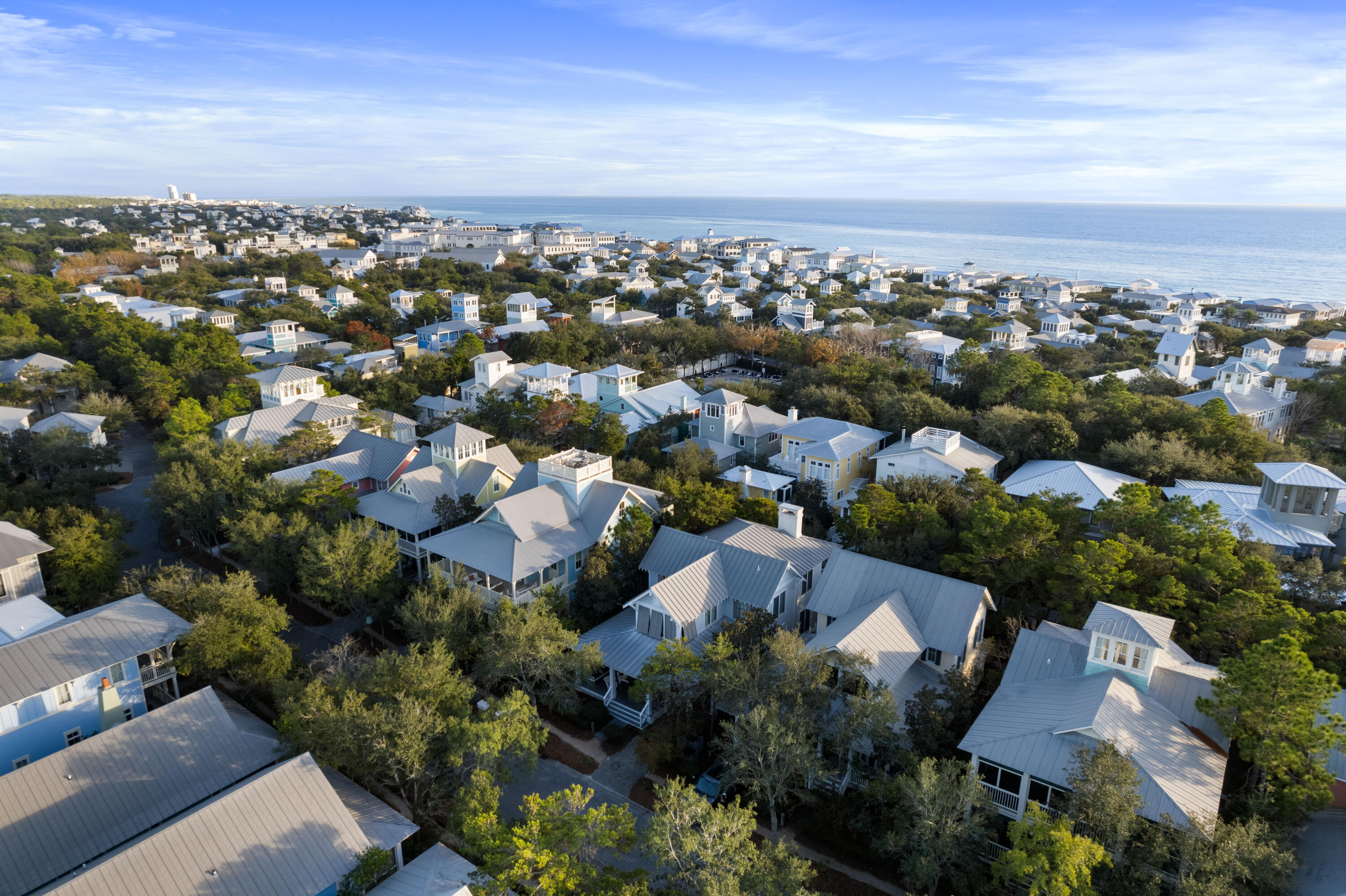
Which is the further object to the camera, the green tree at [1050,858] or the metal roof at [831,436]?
the metal roof at [831,436]

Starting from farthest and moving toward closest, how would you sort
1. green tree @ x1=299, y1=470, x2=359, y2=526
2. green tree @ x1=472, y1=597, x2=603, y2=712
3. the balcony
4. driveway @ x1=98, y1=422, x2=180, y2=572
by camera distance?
driveway @ x1=98, y1=422, x2=180, y2=572, green tree @ x1=299, y1=470, x2=359, y2=526, green tree @ x1=472, y1=597, x2=603, y2=712, the balcony

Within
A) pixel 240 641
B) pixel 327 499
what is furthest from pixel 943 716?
pixel 327 499

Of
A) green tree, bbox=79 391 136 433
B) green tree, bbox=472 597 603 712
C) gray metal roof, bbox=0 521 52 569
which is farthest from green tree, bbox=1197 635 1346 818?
green tree, bbox=79 391 136 433

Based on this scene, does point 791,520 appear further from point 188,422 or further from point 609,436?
point 188,422

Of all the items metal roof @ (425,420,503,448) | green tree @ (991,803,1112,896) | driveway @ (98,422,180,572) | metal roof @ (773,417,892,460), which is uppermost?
metal roof @ (425,420,503,448)

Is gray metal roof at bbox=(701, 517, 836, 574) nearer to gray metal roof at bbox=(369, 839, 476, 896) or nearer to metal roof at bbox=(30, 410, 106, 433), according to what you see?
gray metal roof at bbox=(369, 839, 476, 896)

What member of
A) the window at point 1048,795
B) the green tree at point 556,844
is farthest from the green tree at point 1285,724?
the green tree at point 556,844

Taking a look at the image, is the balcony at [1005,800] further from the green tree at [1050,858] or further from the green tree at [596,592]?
the green tree at [596,592]

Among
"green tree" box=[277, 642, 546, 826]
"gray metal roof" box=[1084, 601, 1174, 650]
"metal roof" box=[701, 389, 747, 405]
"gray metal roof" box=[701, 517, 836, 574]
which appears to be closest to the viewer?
"green tree" box=[277, 642, 546, 826]
